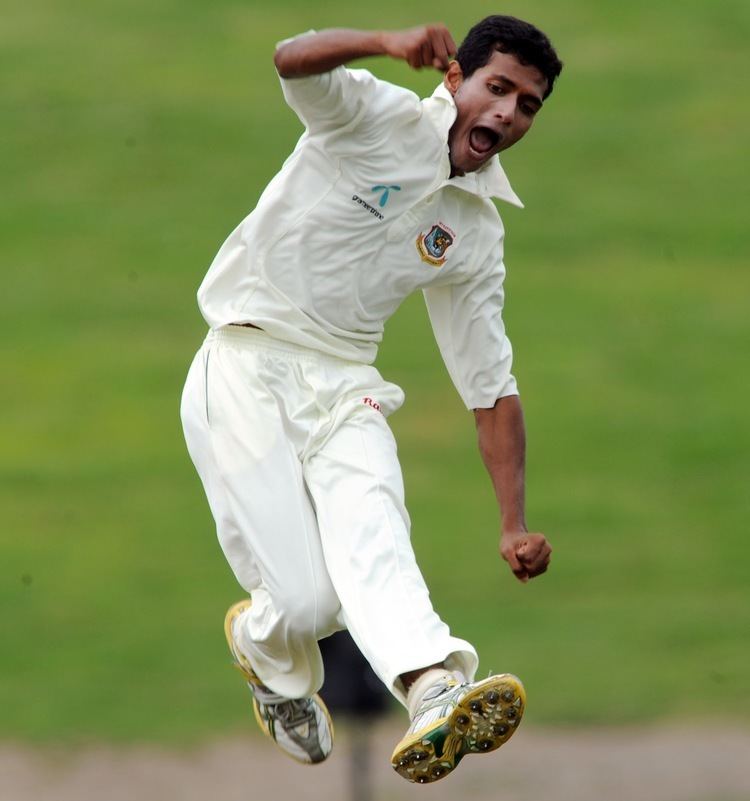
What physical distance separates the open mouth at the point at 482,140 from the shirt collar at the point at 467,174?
7 centimetres

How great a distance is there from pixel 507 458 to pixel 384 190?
96 centimetres

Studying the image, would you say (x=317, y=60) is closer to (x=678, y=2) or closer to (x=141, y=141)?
(x=141, y=141)

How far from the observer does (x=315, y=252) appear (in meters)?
→ 5.58

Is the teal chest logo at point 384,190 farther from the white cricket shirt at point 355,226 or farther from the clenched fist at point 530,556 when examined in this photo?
the clenched fist at point 530,556

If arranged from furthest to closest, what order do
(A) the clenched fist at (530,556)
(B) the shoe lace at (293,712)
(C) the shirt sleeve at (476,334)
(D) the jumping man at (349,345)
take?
(B) the shoe lace at (293,712) < (C) the shirt sleeve at (476,334) < (A) the clenched fist at (530,556) < (D) the jumping man at (349,345)

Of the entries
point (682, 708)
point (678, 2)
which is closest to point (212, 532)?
point (682, 708)

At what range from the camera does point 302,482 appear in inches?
223

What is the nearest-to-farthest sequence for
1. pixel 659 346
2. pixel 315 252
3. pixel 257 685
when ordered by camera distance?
pixel 315 252
pixel 257 685
pixel 659 346

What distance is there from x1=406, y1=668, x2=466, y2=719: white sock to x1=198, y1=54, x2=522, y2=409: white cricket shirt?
1011 millimetres

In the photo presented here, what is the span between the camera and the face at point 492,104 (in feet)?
18.0

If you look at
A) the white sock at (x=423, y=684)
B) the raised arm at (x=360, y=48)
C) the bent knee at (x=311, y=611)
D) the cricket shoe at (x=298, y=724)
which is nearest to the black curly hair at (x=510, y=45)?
the raised arm at (x=360, y=48)

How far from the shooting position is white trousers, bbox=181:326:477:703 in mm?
5500

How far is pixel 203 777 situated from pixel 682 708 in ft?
7.81

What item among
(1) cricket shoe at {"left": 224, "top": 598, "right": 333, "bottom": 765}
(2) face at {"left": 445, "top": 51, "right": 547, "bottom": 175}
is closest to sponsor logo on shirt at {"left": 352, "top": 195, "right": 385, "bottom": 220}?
(2) face at {"left": 445, "top": 51, "right": 547, "bottom": 175}
